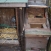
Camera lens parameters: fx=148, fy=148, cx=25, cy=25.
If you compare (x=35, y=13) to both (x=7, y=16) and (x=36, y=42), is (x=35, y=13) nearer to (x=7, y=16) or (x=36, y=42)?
(x=36, y=42)

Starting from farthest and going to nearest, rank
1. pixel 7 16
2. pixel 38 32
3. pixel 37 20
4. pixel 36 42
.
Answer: pixel 7 16 < pixel 37 20 < pixel 36 42 < pixel 38 32

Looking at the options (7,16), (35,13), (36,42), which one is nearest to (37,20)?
(35,13)

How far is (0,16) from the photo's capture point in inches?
130

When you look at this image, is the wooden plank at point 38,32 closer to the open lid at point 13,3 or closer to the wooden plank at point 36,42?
the wooden plank at point 36,42

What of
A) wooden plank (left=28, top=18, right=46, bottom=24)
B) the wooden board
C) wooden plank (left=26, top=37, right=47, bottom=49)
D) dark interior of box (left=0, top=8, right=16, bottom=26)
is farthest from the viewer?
dark interior of box (left=0, top=8, right=16, bottom=26)

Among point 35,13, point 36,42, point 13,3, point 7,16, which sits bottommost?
point 36,42

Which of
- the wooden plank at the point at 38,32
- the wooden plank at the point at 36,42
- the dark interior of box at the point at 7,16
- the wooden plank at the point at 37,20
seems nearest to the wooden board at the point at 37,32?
the wooden plank at the point at 38,32

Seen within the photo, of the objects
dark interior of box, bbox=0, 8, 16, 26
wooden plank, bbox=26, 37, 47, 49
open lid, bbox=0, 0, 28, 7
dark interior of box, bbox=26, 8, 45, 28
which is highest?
open lid, bbox=0, 0, 28, 7

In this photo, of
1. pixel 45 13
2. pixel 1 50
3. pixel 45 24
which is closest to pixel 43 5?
pixel 45 13

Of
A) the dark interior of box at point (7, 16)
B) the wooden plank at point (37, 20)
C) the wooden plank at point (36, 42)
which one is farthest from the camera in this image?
the dark interior of box at point (7, 16)

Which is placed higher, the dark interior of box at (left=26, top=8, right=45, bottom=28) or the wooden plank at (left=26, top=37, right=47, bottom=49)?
the dark interior of box at (left=26, top=8, right=45, bottom=28)

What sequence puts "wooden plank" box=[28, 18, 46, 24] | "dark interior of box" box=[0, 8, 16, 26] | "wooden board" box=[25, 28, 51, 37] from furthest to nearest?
"dark interior of box" box=[0, 8, 16, 26]
"wooden plank" box=[28, 18, 46, 24]
"wooden board" box=[25, 28, 51, 37]

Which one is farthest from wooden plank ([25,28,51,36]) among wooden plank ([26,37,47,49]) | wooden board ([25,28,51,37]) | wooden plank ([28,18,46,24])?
wooden plank ([28,18,46,24])

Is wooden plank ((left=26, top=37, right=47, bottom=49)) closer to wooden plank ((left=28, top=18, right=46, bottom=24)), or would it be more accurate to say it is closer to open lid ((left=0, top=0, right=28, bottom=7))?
wooden plank ((left=28, top=18, right=46, bottom=24))
